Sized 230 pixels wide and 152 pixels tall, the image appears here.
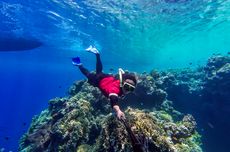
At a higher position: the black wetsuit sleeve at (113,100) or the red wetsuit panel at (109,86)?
the red wetsuit panel at (109,86)

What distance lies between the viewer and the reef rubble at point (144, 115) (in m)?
7.34

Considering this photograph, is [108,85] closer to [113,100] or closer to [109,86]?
[109,86]

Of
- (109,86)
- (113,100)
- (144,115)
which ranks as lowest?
(144,115)

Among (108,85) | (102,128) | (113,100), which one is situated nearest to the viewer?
(113,100)

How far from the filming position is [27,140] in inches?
506

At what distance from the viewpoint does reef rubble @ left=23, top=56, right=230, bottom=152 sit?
7340mm

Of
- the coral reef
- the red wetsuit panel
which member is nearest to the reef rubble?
the coral reef

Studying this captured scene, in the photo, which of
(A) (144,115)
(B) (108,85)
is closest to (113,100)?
(B) (108,85)

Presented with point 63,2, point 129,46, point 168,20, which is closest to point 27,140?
point 63,2

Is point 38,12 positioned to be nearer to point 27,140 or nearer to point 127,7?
point 127,7

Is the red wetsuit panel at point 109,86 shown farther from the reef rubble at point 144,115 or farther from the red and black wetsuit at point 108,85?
the reef rubble at point 144,115

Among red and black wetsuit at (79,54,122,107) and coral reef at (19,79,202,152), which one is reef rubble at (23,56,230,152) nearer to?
coral reef at (19,79,202,152)

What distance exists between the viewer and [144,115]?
26.1 feet

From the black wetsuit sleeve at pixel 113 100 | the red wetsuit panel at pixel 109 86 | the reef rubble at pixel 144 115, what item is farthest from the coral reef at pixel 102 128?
the black wetsuit sleeve at pixel 113 100
